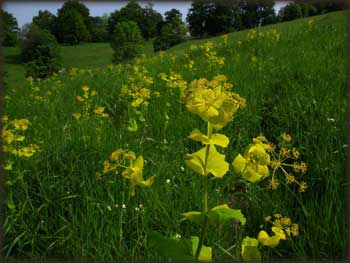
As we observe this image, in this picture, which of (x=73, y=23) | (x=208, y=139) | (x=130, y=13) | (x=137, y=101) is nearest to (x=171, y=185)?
(x=137, y=101)

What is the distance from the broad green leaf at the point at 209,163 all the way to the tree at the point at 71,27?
187 cm

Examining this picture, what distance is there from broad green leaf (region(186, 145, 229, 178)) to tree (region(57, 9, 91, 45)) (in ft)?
6.15

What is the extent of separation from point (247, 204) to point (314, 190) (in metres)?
0.33

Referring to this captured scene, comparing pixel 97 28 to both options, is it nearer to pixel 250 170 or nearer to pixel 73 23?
pixel 73 23

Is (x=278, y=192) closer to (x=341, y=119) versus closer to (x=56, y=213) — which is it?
(x=341, y=119)

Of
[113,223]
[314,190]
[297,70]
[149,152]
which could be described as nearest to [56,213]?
[113,223]

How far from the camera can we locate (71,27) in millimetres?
3057

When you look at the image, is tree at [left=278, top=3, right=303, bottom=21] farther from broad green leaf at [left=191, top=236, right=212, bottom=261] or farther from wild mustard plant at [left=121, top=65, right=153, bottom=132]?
→ broad green leaf at [left=191, top=236, right=212, bottom=261]

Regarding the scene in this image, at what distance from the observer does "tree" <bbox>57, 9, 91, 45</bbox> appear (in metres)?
2.72

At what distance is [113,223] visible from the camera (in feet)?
5.12

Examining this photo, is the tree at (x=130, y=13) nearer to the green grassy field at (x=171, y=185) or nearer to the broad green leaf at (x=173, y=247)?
the green grassy field at (x=171, y=185)

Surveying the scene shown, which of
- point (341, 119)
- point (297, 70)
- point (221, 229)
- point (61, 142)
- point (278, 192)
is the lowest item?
point (221, 229)

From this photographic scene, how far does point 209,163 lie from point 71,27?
2.52 metres

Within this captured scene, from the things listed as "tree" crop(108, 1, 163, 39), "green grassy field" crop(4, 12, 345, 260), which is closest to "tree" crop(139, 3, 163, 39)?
"tree" crop(108, 1, 163, 39)
